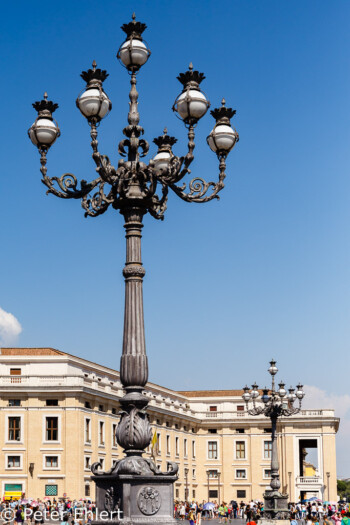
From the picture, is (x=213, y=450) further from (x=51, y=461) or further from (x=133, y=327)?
(x=133, y=327)

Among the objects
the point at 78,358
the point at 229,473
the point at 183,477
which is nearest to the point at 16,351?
the point at 78,358

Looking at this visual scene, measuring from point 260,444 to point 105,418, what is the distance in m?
Result: 23.8

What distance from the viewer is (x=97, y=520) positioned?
33.8ft

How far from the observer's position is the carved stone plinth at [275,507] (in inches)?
1375

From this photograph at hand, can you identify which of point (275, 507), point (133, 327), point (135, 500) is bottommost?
point (275, 507)

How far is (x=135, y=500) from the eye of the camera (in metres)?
10.3

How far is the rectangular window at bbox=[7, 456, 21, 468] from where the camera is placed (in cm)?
5184

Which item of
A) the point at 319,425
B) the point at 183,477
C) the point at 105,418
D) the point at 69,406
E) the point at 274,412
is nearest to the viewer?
the point at 274,412

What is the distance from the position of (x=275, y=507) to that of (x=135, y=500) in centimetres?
2632

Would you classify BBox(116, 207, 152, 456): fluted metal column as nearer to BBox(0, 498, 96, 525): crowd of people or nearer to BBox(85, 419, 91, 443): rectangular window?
BBox(0, 498, 96, 525): crowd of people

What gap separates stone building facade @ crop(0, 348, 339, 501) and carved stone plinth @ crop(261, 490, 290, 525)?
17.6 m

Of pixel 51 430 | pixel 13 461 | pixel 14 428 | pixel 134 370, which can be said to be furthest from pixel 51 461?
pixel 134 370

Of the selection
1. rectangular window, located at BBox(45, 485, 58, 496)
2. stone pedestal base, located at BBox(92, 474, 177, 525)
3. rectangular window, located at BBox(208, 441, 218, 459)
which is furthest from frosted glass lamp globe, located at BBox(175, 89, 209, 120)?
rectangular window, located at BBox(208, 441, 218, 459)

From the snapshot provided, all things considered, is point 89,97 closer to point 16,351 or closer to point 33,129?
point 33,129
